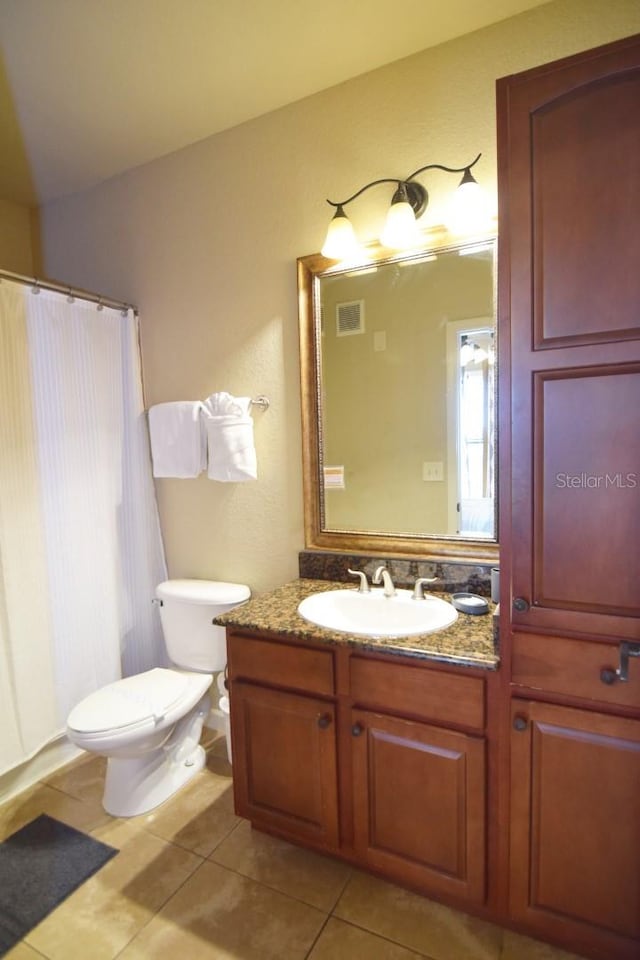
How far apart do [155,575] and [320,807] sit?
1294mm

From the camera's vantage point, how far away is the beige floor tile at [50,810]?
5.85 feet

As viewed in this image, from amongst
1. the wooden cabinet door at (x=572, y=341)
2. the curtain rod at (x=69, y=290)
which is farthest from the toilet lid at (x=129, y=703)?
the curtain rod at (x=69, y=290)

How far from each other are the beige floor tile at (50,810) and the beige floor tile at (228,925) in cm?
53

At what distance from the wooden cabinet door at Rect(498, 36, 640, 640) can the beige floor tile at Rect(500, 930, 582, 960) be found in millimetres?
883

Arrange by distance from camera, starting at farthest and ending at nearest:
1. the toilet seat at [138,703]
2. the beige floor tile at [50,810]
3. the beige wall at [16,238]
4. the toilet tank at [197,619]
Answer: the beige wall at [16,238] < the toilet tank at [197,619] < the beige floor tile at [50,810] < the toilet seat at [138,703]

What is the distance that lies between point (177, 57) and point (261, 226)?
22.5 inches

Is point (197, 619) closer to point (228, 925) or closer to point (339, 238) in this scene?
point (228, 925)

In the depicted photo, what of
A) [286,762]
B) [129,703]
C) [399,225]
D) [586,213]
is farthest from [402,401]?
[129,703]

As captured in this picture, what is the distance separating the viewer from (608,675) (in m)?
1.08

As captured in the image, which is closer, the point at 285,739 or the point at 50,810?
the point at 285,739

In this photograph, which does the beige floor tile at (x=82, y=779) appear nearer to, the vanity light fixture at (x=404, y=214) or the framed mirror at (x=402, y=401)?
the framed mirror at (x=402, y=401)

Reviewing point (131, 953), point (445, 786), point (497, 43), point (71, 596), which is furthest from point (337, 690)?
point (497, 43)

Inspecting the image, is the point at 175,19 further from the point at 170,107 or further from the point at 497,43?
the point at 497,43

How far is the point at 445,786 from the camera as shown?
1275 millimetres
